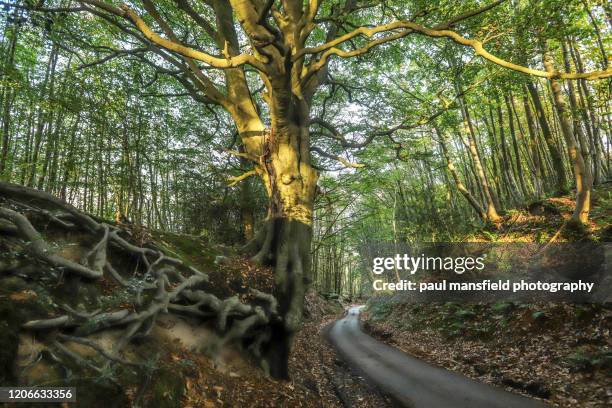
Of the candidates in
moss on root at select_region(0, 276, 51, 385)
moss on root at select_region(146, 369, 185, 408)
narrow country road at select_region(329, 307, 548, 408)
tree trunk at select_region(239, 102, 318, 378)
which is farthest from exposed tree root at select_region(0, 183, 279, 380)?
narrow country road at select_region(329, 307, 548, 408)

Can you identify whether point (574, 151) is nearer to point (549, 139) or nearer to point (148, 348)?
point (549, 139)

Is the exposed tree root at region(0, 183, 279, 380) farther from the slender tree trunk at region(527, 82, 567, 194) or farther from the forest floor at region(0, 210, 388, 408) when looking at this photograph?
the slender tree trunk at region(527, 82, 567, 194)

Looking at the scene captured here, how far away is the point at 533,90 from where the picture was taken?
42.1 feet

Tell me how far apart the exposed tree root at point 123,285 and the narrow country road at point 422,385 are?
12.1 ft

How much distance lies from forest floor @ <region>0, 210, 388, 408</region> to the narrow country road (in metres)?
0.93

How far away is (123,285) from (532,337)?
393 inches

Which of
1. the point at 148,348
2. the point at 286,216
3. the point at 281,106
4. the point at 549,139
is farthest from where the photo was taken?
the point at 549,139

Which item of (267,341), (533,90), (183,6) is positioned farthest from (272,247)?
(533,90)

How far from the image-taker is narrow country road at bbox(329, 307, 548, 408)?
22.4 feet

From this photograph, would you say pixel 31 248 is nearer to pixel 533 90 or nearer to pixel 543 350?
pixel 543 350

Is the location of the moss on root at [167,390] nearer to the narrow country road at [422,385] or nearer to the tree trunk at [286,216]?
the tree trunk at [286,216]

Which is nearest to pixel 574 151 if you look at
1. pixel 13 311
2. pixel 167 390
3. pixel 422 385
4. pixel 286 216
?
pixel 422 385

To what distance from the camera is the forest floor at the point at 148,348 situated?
3.02 metres

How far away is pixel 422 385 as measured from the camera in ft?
26.7
